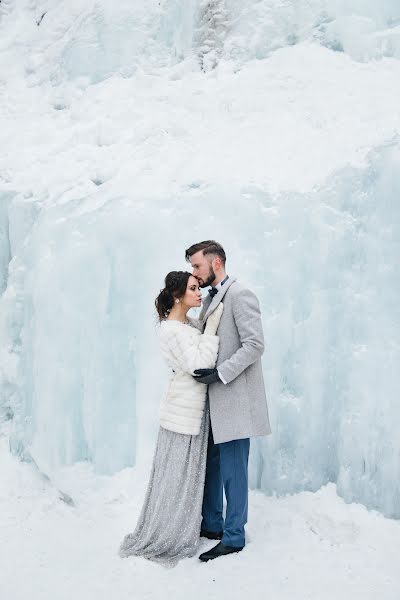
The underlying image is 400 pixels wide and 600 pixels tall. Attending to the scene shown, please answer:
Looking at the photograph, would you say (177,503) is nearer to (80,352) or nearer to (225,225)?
(80,352)

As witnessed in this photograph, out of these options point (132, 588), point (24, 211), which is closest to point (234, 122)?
point (24, 211)

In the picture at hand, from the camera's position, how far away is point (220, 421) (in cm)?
288

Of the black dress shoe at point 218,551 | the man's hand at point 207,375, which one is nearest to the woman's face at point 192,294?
the man's hand at point 207,375

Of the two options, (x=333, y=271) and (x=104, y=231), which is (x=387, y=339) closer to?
(x=333, y=271)

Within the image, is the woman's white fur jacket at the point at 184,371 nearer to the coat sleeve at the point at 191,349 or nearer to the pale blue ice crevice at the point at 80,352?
the coat sleeve at the point at 191,349

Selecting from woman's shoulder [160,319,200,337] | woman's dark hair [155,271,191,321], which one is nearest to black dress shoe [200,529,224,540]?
woman's shoulder [160,319,200,337]

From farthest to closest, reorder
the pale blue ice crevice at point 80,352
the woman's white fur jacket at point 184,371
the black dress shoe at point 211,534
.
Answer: the pale blue ice crevice at point 80,352 → the black dress shoe at point 211,534 → the woman's white fur jacket at point 184,371

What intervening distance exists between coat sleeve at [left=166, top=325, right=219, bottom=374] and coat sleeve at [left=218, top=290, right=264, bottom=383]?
10cm

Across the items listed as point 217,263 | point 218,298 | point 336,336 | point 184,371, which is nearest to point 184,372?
point 184,371

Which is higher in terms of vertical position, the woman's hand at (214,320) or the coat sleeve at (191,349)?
the woman's hand at (214,320)

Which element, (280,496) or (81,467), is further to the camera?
(81,467)

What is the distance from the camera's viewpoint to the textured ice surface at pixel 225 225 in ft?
11.5

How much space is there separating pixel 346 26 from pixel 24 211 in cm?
264

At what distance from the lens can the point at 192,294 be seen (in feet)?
10.00
